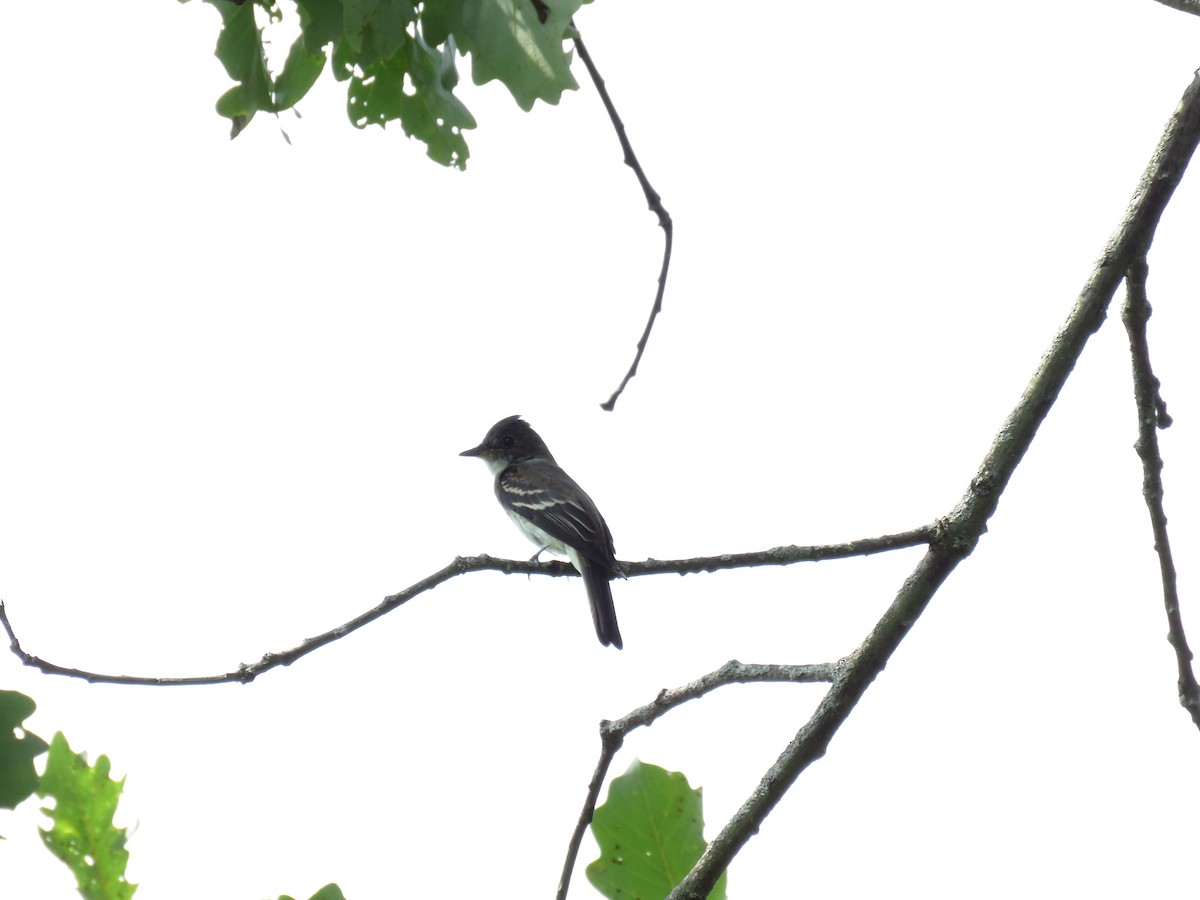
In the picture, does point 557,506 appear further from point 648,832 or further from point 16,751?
point 16,751

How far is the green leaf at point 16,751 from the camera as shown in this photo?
203 centimetres

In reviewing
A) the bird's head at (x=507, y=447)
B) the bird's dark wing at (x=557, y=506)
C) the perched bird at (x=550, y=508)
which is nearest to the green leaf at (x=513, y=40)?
the perched bird at (x=550, y=508)

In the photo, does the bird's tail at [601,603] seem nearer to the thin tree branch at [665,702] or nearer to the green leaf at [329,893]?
the thin tree branch at [665,702]

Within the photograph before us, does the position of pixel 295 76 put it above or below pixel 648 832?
above

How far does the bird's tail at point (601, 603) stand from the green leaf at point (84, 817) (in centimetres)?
638

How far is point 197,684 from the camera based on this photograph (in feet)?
10.3

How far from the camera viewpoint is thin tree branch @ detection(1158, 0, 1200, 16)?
11.8 ft

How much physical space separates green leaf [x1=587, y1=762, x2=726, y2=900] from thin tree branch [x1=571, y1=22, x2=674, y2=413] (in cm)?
82

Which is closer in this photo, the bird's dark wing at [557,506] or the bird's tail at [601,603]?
the bird's tail at [601,603]

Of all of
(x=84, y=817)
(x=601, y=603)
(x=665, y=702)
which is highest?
(x=601, y=603)

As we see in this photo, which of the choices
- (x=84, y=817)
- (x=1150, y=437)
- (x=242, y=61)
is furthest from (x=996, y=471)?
(x=84, y=817)

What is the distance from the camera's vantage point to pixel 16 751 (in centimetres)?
206

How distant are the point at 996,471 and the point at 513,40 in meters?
1.77

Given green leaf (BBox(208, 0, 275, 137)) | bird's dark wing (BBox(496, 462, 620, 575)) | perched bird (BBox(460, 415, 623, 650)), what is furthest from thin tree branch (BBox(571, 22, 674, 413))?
bird's dark wing (BBox(496, 462, 620, 575))
